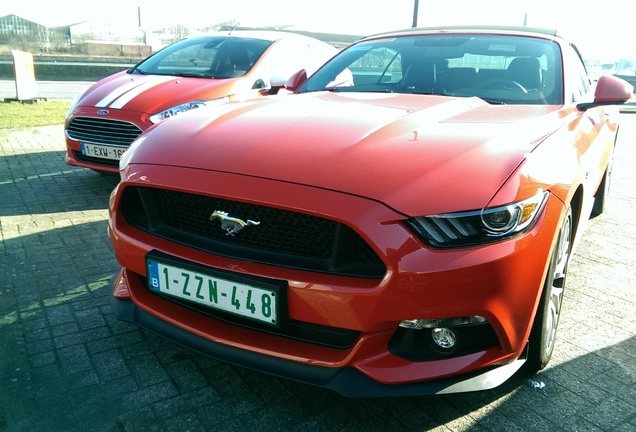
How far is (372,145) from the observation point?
87.6 inches

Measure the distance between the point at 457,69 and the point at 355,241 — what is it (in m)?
1.84

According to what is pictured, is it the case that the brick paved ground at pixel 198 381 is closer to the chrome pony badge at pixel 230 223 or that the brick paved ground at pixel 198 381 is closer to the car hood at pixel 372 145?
the chrome pony badge at pixel 230 223

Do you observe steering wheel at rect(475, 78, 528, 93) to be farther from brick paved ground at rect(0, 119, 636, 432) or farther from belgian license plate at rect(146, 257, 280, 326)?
belgian license plate at rect(146, 257, 280, 326)

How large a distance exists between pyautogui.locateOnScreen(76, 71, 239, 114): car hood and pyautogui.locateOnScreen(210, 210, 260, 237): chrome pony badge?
3.27 m

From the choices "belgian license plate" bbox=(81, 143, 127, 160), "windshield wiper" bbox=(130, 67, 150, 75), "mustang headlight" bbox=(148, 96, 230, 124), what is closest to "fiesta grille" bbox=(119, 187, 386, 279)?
"mustang headlight" bbox=(148, 96, 230, 124)

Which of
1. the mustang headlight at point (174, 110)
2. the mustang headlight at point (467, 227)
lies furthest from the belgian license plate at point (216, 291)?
the mustang headlight at point (174, 110)

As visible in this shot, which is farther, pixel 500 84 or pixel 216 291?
pixel 500 84

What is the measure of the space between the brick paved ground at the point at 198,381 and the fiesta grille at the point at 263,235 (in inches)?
25.8

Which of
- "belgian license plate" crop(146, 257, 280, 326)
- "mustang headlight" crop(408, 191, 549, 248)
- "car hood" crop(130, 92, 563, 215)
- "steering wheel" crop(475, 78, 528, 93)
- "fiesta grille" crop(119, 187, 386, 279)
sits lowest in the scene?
"belgian license plate" crop(146, 257, 280, 326)

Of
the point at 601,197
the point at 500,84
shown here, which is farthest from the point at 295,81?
the point at 601,197

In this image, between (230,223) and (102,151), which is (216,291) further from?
(102,151)

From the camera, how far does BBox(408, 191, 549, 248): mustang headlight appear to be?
1.90m

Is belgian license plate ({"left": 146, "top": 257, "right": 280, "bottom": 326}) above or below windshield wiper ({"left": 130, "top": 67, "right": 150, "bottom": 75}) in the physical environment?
below

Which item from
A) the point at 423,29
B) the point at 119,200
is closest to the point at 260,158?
the point at 119,200
